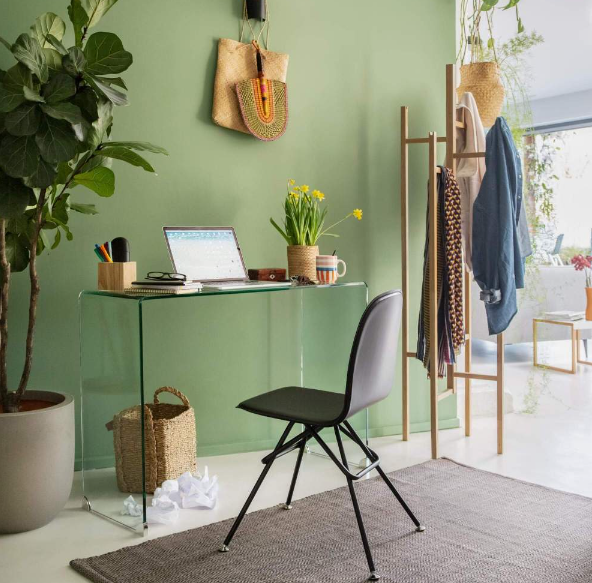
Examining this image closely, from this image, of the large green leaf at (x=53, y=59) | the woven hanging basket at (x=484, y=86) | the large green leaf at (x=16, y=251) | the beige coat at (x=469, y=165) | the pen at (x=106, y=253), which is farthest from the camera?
the woven hanging basket at (x=484, y=86)

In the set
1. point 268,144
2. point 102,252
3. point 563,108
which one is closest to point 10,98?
point 102,252

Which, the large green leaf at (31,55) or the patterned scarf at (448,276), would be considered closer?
the large green leaf at (31,55)

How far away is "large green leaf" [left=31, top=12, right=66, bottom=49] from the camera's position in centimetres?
245

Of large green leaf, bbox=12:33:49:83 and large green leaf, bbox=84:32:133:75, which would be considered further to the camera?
large green leaf, bbox=84:32:133:75

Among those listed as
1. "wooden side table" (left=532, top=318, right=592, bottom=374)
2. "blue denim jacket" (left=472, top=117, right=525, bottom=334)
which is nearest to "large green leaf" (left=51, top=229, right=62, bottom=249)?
"blue denim jacket" (left=472, top=117, right=525, bottom=334)

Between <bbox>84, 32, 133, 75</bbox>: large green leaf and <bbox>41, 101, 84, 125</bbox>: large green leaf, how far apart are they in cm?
17

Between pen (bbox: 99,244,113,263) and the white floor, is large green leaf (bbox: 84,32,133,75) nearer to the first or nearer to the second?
pen (bbox: 99,244,113,263)

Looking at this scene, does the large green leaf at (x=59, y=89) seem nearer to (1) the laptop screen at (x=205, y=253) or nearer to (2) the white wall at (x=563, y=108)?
(1) the laptop screen at (x=205, y=253)

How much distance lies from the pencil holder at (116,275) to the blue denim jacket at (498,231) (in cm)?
159

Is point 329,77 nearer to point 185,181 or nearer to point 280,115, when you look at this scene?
point 280,115

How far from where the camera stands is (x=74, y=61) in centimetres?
228

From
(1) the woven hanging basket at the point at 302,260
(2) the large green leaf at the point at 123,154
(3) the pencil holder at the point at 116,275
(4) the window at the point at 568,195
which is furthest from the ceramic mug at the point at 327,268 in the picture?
(4) the window at the point at 568,195

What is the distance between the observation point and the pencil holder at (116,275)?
2.69 metres

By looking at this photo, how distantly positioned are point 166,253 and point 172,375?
54cm
